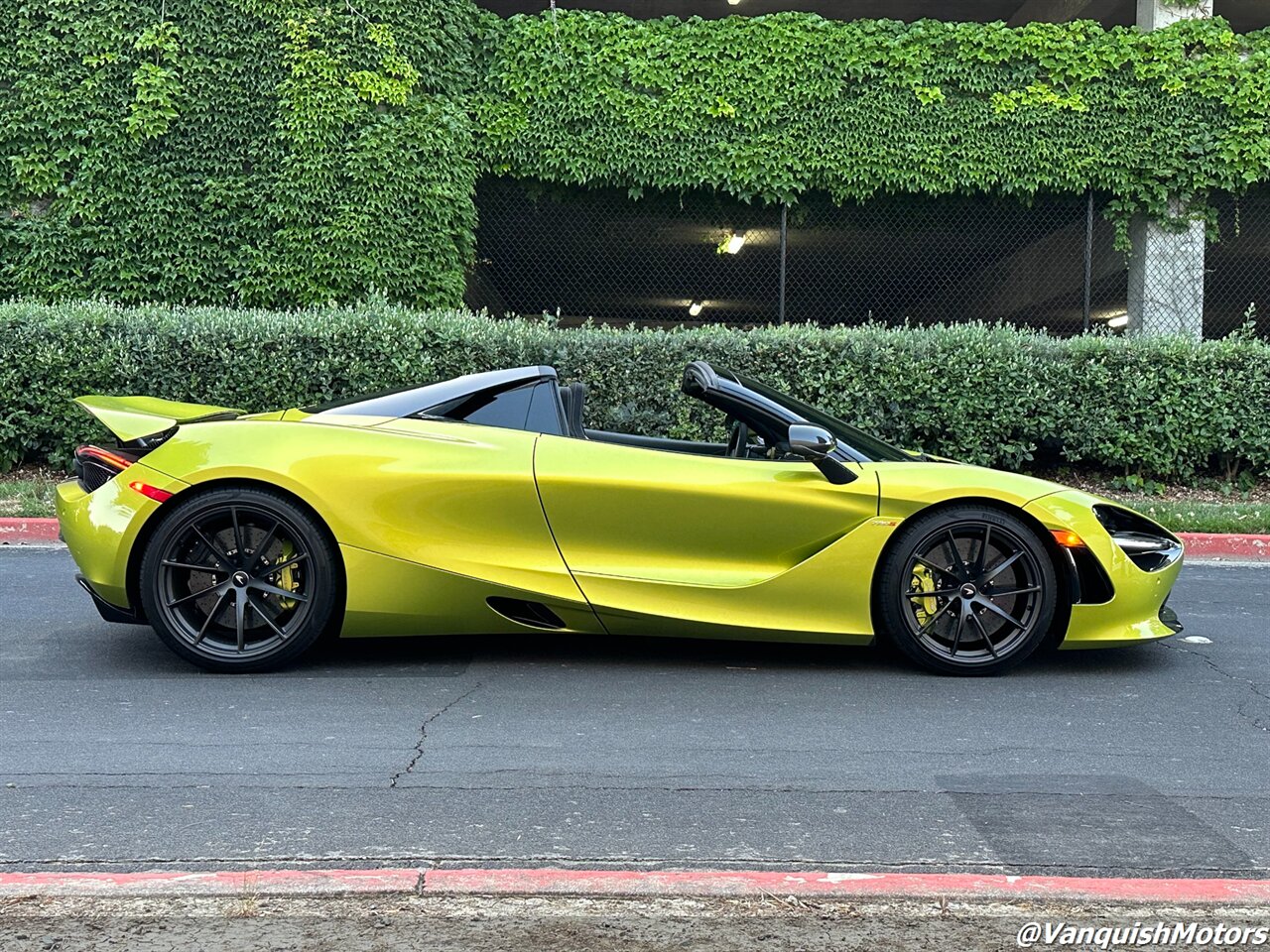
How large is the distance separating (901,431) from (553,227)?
19.6 ft

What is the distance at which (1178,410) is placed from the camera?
12086mm

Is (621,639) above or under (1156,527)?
under

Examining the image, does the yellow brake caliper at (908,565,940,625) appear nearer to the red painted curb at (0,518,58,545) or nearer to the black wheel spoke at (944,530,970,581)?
the black wheel spoke at (944,530,970,581)

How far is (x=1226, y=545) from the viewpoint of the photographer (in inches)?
383

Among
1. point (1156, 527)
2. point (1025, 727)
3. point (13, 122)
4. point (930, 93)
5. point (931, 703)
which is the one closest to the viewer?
point (1025, 727)

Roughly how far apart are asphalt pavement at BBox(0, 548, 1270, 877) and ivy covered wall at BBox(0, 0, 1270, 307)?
919 cm

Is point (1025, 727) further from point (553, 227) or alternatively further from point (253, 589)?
point (553, 227)

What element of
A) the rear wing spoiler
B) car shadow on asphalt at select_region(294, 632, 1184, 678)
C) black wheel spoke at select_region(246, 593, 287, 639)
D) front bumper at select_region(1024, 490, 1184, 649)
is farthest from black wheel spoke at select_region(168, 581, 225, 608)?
front bumper at select_region(1024, 490, 1184, 649)

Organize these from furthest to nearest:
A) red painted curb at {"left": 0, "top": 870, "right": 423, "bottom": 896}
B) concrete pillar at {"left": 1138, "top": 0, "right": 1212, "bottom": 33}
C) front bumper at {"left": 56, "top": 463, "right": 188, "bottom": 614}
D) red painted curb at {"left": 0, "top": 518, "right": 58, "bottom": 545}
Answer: concrete pillar at {"left": 1138, "top": 0, "right": 1212, "bottom": 33}, red painted curb at {"left": 0, "top": 518, "right": 58, "bottom": 545}, front bumper at {"left": 56, "top": 463, "right": 188, "bottom": 614}, red painted curb at {"left": 0, "top": 870, "right": 423, "bottom": 896}

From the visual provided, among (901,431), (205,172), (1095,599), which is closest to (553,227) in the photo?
(205,172)

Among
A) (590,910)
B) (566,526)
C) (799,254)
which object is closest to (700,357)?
(799,254)

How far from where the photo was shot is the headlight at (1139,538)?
5254 millimetres

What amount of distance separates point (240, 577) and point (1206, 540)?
7735 millimetres

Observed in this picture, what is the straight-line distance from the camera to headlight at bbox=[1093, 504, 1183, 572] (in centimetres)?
525
